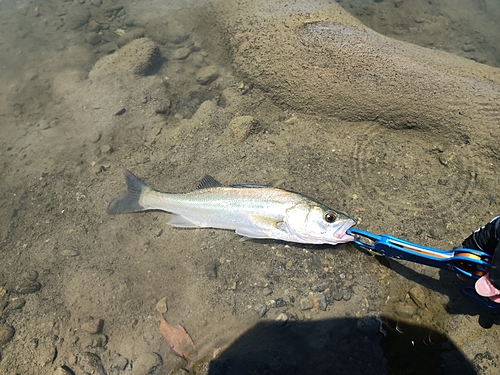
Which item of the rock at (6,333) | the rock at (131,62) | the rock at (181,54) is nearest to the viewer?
the rock at (6,333)

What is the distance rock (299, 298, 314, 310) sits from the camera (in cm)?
342

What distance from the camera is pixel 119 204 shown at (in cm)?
445

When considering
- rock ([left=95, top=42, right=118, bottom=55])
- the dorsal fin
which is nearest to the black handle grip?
the dorsal fin

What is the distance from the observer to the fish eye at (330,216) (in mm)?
3385

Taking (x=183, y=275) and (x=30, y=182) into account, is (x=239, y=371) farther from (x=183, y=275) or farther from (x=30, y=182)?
(x=30, y=182)

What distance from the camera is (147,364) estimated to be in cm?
340

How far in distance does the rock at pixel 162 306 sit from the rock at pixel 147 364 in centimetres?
45

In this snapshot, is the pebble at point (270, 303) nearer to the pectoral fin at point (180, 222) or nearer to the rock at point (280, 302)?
the rock at point (280, 302)

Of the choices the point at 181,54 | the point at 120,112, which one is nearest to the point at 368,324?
the point at 120,112

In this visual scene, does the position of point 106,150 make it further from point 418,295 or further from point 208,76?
point 418,295

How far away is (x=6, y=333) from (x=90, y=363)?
116 cm

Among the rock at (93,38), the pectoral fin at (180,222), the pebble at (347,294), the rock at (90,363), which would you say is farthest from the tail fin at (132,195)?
the rock at (93,38)

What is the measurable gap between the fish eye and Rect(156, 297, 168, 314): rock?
211 cm

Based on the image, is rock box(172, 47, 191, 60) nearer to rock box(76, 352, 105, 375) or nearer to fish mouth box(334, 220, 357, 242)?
fish mouth box(334, 220, 357, 242)
